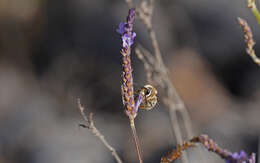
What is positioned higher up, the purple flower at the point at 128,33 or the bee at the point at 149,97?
the purple flower at the point at 128,33

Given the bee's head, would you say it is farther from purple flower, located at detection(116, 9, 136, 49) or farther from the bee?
purple flower, located at detection(116, 9, 136, 49)

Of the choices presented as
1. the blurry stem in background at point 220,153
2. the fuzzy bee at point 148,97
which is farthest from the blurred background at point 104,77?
the blurry stem in background at point 220,153

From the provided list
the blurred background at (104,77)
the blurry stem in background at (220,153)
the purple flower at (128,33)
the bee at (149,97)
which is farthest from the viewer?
the blurred background at (104,77)

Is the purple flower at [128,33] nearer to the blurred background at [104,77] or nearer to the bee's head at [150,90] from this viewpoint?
the bee's head at [150,90]

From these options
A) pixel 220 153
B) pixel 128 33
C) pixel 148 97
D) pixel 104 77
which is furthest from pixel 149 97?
pixel 104 77

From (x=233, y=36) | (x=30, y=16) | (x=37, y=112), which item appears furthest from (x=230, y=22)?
(x=30, y=16)

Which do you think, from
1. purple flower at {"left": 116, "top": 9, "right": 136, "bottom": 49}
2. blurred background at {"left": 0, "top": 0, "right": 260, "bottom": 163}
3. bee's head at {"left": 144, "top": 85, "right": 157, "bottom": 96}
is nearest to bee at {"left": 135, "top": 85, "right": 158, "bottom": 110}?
bee's head at {"left": 144, "top": 85, "right": 157, "bottom": 96}

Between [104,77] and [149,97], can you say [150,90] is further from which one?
[104,77]

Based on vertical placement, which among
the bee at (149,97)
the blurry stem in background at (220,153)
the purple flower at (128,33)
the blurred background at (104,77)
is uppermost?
the blurred background at (104,77)

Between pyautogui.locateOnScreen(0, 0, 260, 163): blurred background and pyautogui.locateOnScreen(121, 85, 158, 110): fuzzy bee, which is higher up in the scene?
pyautogui.locateOnScreen(0, 0, 260, 163): blurred background
